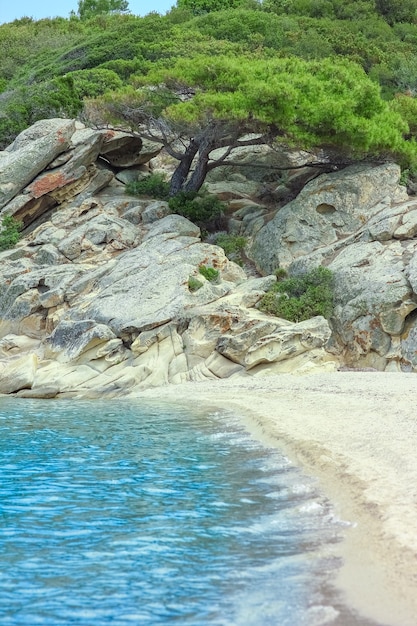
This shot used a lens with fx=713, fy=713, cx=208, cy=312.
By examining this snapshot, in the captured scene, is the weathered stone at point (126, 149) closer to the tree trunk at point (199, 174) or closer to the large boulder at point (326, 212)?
the tree trunk at point (199, 174)

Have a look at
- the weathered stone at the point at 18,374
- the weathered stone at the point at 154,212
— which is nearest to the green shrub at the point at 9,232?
the weathered stone at the point at 154,212

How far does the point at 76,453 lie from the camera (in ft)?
42.4

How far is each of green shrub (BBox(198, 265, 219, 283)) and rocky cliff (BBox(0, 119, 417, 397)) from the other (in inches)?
7.0

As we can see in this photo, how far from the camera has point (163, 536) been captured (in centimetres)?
805

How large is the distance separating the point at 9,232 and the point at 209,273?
12.0 m

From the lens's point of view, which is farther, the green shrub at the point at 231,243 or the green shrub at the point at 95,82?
the green shrub at the point at 95,82

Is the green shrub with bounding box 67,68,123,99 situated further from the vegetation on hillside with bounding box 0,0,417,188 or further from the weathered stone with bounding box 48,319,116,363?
the weathered stone with bounding box 48,319,116,363

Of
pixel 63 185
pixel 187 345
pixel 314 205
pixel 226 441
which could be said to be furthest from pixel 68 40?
pixel 226 441

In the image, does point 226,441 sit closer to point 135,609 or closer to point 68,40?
point 135,609

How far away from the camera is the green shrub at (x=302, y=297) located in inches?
975

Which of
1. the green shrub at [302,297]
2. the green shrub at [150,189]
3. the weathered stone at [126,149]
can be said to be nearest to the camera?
the green shrub at [302,297]

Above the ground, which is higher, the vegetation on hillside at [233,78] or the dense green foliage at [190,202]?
the vegetation on hillside at [233,78]

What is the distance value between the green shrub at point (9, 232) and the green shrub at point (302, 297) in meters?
13.7

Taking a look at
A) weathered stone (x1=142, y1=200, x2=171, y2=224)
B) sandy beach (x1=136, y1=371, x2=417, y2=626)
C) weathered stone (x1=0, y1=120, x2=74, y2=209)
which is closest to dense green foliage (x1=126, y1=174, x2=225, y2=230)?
weathered stone (x1=142, y1=200, x2=171, y2=224)
